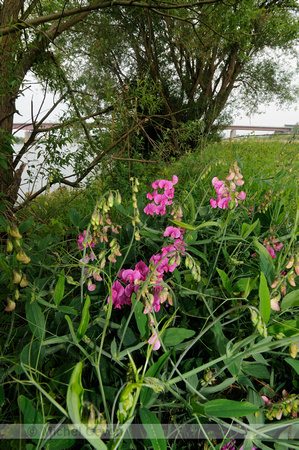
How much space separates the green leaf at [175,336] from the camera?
458mm

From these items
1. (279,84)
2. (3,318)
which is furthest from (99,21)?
(3,318)

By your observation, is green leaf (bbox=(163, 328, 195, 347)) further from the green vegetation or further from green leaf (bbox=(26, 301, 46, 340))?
green leaf (bbox=(26, 301, 46, 340))

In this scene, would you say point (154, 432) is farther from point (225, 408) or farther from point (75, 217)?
point (75, 217)

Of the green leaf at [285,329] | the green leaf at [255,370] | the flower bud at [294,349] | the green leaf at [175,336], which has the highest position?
the green leaf at [175,336]

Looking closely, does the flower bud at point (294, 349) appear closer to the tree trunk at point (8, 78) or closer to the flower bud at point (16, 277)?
the flower bud at point (16, 277)

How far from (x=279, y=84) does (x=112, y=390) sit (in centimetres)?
940

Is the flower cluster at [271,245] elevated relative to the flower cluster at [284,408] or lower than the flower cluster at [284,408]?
elevated

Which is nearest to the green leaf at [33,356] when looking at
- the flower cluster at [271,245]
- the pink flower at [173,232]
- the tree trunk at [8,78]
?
the pink flower at [173,232]

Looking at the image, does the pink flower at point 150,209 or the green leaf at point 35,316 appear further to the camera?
the pink flower at point 150,209

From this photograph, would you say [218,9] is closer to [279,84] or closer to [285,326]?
[285,326]

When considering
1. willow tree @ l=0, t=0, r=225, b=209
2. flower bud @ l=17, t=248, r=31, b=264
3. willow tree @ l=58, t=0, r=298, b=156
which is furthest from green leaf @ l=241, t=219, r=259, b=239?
willow tree @ l=58, t=0, r=298, b=156

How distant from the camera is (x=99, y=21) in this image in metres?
5.07

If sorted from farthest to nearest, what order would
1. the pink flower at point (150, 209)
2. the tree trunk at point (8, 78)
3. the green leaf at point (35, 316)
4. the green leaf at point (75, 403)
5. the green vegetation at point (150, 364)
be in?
the tree trunk at point (8, 78) < the pink flower at point (150, 209) < the green leaf at point (35, 316) < the green vegetation at point (150, 364) < the green leaf at point (75, 403)

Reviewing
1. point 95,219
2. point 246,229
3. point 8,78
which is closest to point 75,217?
point 95,219
